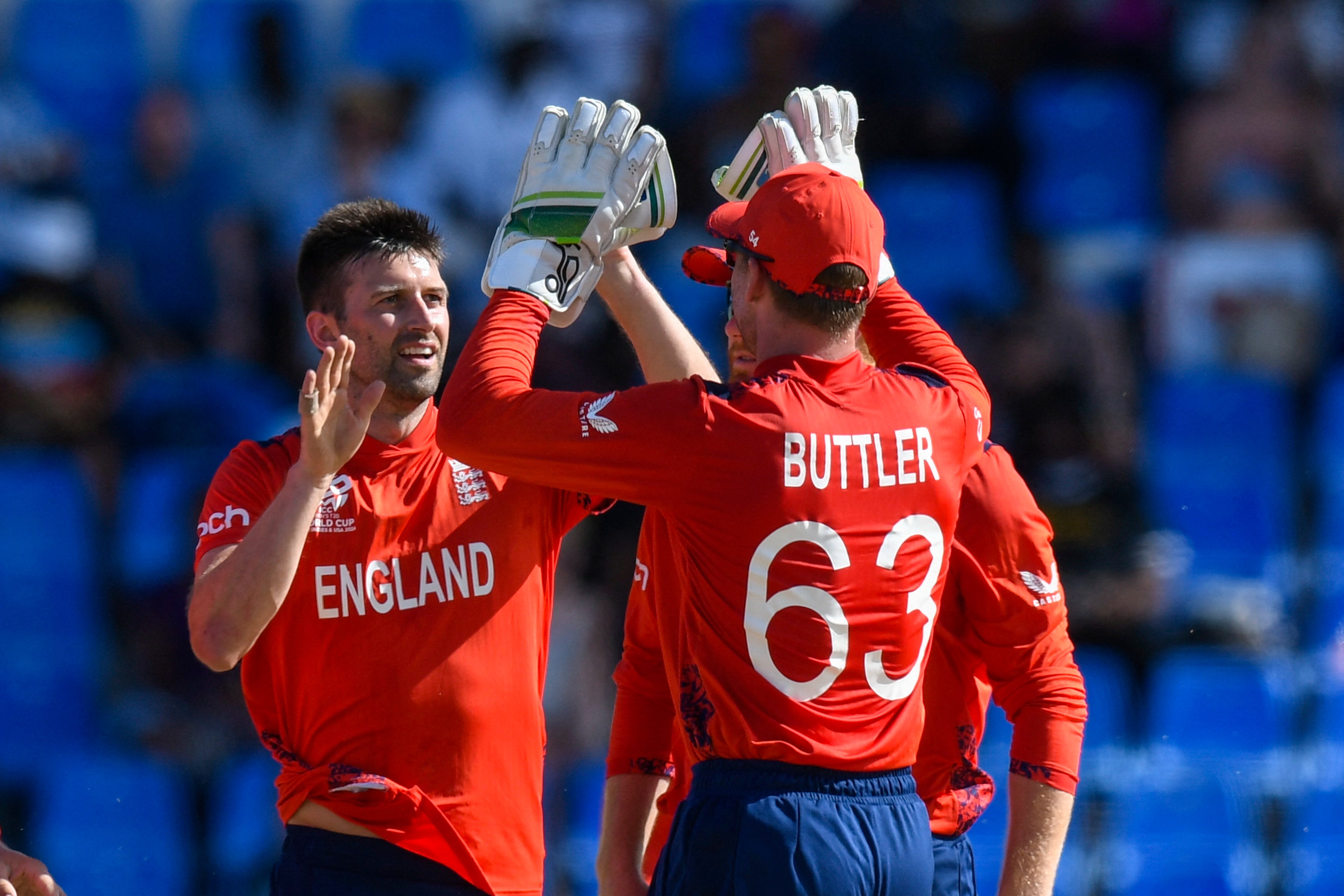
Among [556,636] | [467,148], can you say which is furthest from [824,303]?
[467,148]

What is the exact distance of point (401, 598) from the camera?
3.51 m

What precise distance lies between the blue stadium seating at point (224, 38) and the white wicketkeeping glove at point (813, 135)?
6685mm

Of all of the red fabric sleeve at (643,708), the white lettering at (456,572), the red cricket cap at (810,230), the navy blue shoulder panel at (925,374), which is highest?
the red cricket cap at (810,230)

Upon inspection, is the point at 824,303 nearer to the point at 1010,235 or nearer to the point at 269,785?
the point at 269,785

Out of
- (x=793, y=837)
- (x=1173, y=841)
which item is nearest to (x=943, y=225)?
(x=1173, y=841)

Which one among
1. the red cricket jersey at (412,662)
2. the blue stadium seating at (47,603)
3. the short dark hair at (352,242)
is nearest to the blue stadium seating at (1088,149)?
the blue stadium seating at (47,603)

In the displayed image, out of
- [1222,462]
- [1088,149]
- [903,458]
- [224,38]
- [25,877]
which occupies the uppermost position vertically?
[224,38]

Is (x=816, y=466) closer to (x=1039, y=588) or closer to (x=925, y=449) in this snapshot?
(x=925, y=449)

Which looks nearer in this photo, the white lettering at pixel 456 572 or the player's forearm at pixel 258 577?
the player's forearm at pixel 258 577

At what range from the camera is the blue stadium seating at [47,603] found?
8.06 m

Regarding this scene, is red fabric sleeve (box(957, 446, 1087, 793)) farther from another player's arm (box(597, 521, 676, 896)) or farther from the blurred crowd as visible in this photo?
the blurred crowd

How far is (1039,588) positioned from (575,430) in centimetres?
101

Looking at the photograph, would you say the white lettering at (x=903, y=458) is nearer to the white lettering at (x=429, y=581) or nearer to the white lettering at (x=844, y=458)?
the white lettering at (x=844, y=458)

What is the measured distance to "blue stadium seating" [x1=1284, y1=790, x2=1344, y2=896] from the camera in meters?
7.00
